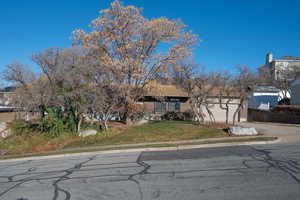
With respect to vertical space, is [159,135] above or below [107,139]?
above

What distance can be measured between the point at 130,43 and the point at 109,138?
870cm

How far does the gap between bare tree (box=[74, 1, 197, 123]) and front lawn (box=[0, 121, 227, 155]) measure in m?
3.98

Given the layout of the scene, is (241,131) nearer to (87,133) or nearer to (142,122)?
(142,122)

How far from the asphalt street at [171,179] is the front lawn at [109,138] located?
5.43 m

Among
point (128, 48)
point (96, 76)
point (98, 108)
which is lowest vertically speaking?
point (98, 108)

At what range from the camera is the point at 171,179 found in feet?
20.6

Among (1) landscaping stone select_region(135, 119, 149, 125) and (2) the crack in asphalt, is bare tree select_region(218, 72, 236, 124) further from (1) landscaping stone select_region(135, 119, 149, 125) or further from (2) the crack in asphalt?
(2) the crack in asphalt

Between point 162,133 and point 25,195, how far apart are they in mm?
11040

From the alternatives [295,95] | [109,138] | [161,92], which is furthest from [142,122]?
[295,95]

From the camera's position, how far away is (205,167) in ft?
24.2

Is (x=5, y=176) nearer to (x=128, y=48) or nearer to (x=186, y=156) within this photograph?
(x=186, y=156)

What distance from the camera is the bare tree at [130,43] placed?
18.5 metres

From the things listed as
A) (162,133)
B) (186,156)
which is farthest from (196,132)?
(186,156)

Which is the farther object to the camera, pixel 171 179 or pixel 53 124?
pixel 53 124
